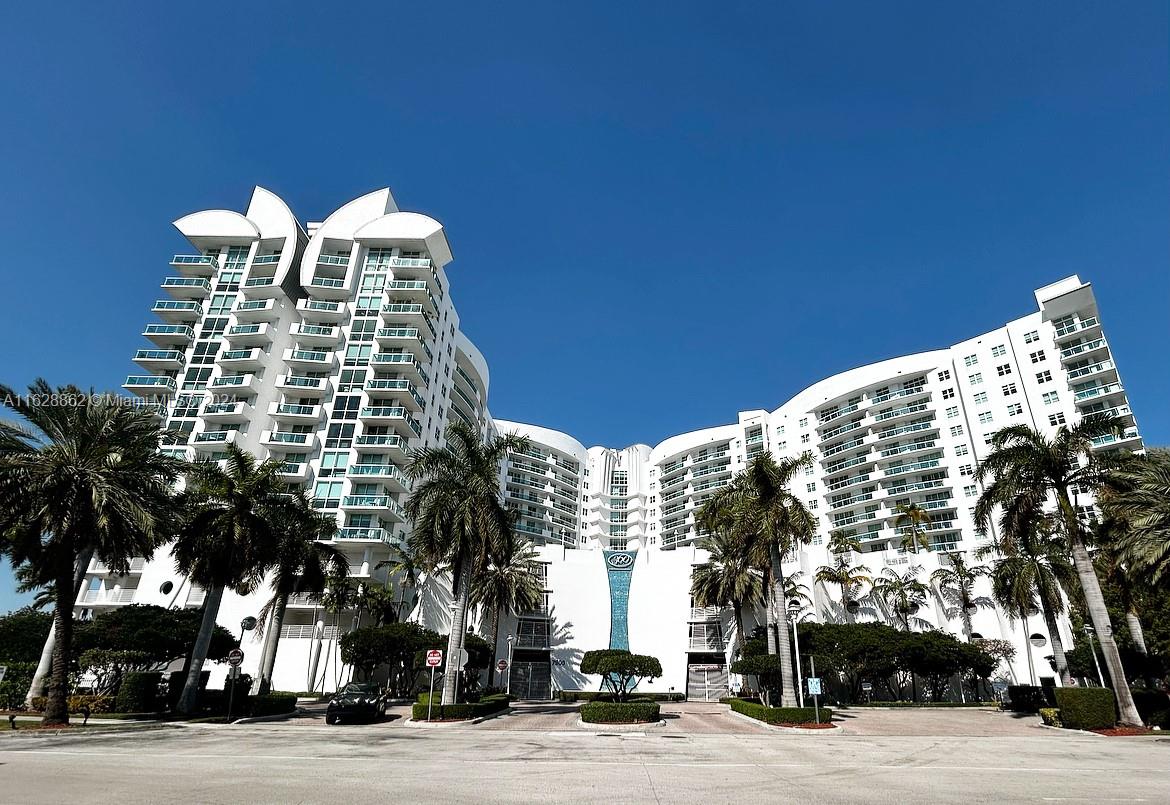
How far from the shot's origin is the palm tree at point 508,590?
49625 millimetres

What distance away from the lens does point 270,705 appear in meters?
31.5

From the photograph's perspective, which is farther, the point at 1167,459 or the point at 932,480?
the point at 932,480

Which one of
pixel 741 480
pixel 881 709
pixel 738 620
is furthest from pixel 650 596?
pixel 741 480

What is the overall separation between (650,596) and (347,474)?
32357 millimetres

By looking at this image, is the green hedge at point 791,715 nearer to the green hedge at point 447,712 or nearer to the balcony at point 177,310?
the green hedge at point 447,712

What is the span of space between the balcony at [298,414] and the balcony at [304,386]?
1.85 m

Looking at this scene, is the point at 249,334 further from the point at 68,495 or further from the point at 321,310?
the point at 68,495

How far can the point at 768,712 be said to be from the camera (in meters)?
30.1

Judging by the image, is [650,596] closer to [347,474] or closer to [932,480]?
[347,474]

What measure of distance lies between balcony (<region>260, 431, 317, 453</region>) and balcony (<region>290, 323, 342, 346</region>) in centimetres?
1153

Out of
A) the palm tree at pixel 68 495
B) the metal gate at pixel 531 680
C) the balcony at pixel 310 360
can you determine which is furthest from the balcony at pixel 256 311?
the metal gate at pixel 531 680

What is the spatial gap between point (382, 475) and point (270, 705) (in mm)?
28781

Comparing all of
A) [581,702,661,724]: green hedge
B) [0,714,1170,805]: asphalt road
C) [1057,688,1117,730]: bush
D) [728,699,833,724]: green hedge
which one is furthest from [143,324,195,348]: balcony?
[1057,688,1117,730]: bush

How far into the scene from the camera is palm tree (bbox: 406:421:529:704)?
101 feet
